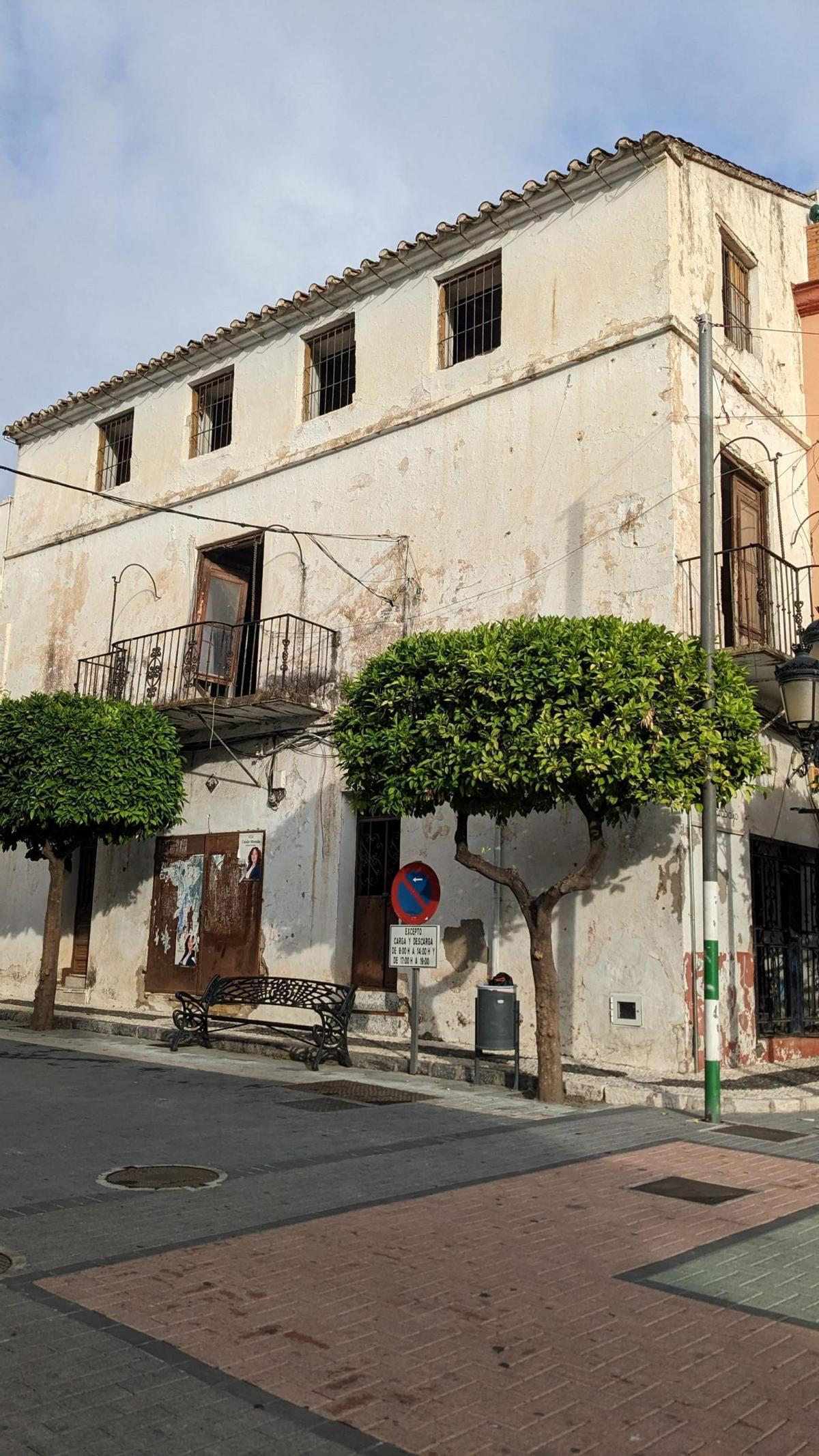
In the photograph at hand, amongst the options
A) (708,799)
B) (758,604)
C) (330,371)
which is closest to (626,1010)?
(708,799)

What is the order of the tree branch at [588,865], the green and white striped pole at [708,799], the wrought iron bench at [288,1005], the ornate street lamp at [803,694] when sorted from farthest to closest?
the wrought iron bench at [288,1005] → the tree branch at [588,865] → the ornate street lamp at [803,694] → the green and white striped pole at [708,799]

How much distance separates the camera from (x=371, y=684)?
427 inches

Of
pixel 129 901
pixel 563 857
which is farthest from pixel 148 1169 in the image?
pixel 129 901

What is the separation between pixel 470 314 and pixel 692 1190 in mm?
11906

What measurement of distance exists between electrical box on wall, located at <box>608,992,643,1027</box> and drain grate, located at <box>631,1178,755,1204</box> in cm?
484

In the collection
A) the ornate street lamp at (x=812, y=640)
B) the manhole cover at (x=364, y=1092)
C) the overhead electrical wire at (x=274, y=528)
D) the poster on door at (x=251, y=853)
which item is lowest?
the manhole cover at (x=364, y=1092)

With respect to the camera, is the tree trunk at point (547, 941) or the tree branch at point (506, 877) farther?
the tree branch at point (506, 877)

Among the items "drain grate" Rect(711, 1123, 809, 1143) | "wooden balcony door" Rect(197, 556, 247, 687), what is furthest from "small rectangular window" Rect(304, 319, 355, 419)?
"drain grate" Rect(711, 1123, 809, 1143)

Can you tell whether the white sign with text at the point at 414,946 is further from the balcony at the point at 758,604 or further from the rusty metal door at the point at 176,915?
the rusty metal door at the point at 176,915

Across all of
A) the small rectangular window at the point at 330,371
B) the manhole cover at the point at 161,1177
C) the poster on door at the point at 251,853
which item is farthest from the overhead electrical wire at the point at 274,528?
the manhole cover at the point at 161,1177

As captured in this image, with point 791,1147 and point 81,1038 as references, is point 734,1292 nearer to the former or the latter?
point 791,1147

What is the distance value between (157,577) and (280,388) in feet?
11.7

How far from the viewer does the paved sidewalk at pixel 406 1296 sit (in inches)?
129

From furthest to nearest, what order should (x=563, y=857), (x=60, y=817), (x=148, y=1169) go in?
(x=60, y=817), (x=563, y=857), (x=148, y=1169)
